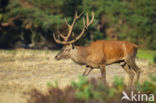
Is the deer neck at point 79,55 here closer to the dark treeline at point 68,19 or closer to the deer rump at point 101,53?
the deer rump at point 101,53

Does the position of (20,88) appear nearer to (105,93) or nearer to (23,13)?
(105,93)

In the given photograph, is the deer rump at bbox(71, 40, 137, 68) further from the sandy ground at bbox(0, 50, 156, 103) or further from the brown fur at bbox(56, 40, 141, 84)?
the sandy ground at bbox(0, 50, 156, 103)

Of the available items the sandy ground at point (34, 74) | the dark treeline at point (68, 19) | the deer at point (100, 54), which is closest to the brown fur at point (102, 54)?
the deer at point (100, 54)

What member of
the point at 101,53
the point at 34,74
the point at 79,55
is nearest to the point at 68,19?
the point at 34,74

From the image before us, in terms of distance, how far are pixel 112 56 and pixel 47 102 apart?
4.49 metres

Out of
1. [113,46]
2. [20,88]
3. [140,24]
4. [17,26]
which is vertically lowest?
[140,24]

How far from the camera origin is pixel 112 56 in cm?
1235

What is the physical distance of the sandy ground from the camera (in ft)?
36.0

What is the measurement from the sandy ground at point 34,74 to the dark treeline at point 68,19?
4.59 meters

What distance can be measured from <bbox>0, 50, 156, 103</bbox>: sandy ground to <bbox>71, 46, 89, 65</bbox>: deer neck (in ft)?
2.86

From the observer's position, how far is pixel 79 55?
1230cm

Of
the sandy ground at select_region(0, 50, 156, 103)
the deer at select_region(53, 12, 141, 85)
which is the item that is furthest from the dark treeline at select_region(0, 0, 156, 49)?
the deer at select_region(53, 12, 141, 85)

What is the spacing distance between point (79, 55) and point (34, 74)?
2.88 m

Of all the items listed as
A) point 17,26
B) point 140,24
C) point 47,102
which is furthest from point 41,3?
point 47,102
